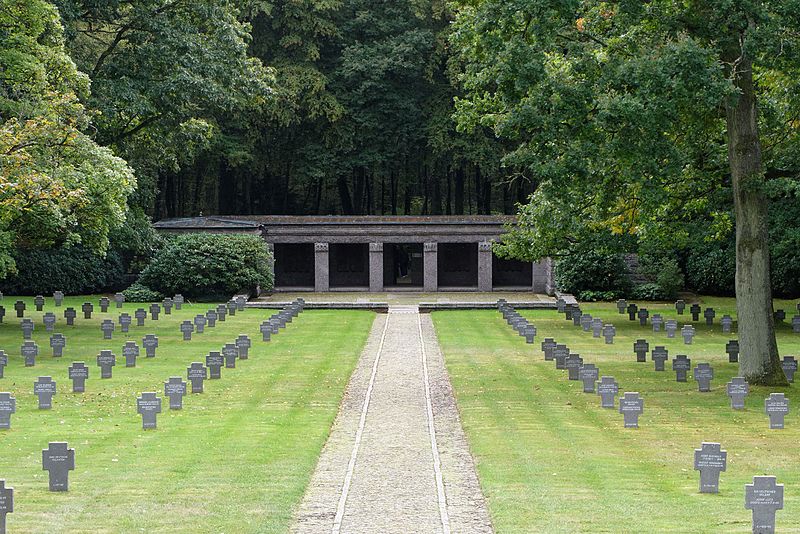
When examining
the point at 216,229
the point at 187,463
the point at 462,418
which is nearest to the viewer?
the point at 187,463

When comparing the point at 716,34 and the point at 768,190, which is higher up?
the point at 716,34

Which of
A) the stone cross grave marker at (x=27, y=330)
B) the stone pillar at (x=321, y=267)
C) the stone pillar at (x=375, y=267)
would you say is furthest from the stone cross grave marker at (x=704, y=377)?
the stone pillar at (x=321, y=267)

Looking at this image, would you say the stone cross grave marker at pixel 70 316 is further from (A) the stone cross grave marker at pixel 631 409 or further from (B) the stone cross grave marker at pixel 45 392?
(A) the stone cross grave marker at pixel 631 409

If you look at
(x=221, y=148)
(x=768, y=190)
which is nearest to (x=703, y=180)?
(x=768, y=190)

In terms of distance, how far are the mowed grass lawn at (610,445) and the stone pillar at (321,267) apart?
3074cm

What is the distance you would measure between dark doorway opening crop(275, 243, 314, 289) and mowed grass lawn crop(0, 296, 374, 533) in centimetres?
3353

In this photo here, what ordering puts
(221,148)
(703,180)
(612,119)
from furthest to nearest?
(221,148) → (703,180) → (612,119)

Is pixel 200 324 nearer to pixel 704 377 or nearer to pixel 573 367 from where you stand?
pixel 573 367

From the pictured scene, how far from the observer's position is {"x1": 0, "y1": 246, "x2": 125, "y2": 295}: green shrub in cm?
6234

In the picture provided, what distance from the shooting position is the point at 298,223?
68.6 m

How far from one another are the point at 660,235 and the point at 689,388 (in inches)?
432

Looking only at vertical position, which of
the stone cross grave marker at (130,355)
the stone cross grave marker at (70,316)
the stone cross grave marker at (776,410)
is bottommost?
the stone cross grave marker at (776,410)

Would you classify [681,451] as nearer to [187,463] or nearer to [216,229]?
[187,463]

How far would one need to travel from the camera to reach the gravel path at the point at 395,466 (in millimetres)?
15086
